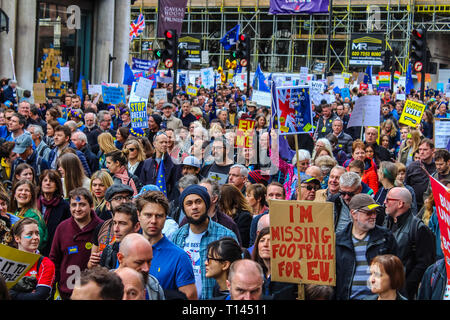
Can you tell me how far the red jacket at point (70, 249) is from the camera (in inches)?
246

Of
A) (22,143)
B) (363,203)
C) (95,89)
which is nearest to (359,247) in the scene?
(363,203)

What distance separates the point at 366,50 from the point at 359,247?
1215 inches

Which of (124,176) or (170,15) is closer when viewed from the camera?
(124,176)

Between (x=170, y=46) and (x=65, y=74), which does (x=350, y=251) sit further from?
(x=65, y=74)

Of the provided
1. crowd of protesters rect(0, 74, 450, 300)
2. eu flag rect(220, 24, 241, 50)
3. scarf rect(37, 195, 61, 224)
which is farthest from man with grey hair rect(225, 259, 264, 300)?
eu flag rect(220, 24, 241, 50)

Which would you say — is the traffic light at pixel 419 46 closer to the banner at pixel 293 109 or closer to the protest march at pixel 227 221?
the protest march at pixel 227 221

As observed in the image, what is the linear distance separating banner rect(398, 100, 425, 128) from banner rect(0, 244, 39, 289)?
9.84 m

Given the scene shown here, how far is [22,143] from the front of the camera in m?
10.2

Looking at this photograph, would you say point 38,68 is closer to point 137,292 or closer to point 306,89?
point 306,89

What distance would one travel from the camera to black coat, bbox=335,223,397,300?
223 inches

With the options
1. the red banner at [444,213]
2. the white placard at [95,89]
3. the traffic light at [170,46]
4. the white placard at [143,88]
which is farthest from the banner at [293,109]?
the white placard at [95,89]

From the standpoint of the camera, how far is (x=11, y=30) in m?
25.5
